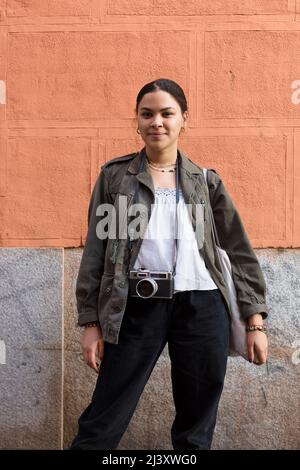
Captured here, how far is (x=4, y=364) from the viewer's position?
373 cm

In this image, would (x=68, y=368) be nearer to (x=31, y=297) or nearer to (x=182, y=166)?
(x=31, y=297)

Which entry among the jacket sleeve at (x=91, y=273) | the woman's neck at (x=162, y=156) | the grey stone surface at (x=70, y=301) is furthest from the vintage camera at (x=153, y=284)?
the grey stone surface at (x=70, y=301)

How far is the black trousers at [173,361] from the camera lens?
2.55 meters

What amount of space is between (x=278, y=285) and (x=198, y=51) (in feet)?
4.53

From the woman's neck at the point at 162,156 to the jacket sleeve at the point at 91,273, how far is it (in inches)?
10.7

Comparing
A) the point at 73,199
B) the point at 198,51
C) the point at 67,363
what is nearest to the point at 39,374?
the point at 67,363

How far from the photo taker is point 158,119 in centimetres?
262

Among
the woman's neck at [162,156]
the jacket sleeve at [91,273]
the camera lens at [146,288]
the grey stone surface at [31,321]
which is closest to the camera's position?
the camera lens at [146,288]

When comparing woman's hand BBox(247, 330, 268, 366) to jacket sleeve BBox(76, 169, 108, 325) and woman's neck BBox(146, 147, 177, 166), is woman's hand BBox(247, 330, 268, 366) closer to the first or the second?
jacket sleeve BBox(76, 169, 108, 325)

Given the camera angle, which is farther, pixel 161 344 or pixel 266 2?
pixel 266 2

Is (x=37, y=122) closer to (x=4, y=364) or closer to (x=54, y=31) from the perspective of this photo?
(x=54, y=31)

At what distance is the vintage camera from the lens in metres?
2.50

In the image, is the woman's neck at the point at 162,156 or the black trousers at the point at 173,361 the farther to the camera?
the woman's neck at the point at 162,156

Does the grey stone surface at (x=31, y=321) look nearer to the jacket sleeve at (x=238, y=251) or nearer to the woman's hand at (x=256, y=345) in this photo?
the jacket sleeve at (x=238, y=251)
